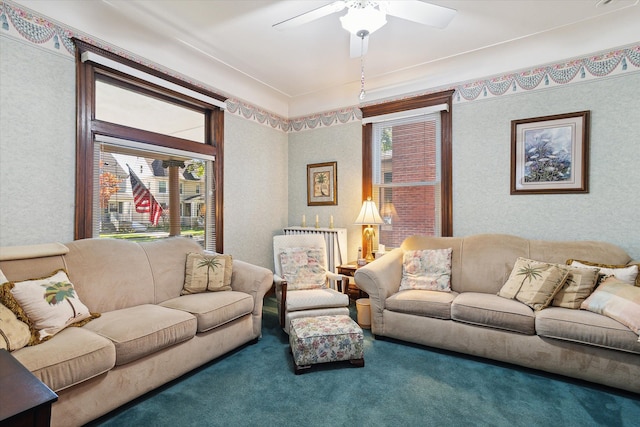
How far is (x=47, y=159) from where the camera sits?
247 cm

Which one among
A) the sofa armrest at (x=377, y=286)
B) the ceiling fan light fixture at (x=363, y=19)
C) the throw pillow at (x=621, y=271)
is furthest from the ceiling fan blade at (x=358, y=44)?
the throw pillow at (x=621, y=271)

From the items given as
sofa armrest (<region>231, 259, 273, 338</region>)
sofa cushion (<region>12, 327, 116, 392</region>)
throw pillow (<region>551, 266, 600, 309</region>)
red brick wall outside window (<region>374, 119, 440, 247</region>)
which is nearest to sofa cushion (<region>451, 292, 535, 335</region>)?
throw pillow (<region>551, 266, 600, 309</region>)

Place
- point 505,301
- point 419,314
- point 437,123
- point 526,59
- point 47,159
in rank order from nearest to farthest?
point 47,159 → point 505,301 → point 419,314 → point 526,59 → point 437,123

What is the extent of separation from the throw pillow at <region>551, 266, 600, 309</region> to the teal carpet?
22.4 inches

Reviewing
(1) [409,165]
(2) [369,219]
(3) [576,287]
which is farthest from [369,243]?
(3) [576,287]

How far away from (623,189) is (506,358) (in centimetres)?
190

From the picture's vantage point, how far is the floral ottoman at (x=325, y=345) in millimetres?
2447

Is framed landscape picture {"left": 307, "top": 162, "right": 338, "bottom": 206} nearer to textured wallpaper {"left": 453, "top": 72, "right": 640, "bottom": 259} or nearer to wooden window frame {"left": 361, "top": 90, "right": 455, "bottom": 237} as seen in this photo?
wooden window frame {"left": 361, "top": 90, "right": 455, "bottom": 237}

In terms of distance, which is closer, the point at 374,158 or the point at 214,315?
the point at 214,315

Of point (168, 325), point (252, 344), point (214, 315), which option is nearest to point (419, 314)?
point (252, 344)

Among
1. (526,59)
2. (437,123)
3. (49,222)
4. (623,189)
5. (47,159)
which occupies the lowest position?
(49,222)

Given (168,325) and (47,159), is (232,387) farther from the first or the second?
(47,159)

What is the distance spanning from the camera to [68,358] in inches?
Result: 66.1

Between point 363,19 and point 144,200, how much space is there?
102 inches
